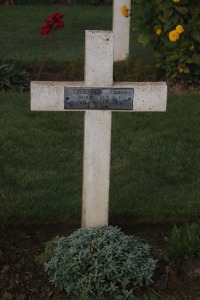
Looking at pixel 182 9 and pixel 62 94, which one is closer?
pixel 62 94

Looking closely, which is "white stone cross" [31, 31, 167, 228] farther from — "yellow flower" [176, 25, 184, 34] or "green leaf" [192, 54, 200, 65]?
"green leaf" [192, 54, 200, 65]

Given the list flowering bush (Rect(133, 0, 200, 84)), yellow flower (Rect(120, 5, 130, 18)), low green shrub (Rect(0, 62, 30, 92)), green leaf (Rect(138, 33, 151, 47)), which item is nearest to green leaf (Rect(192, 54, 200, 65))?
flowering bush (Rect(133, 0, 200, 84))

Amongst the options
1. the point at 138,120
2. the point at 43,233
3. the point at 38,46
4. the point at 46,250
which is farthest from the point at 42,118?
the point at 38,46

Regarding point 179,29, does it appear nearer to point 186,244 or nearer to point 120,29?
point 120,29

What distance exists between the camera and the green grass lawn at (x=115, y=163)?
5195 millimetres

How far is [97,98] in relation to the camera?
14.3 ft

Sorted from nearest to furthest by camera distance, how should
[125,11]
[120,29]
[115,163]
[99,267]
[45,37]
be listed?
[99,267] < [115,163] < [125,11] < [120,29] < [45,37]

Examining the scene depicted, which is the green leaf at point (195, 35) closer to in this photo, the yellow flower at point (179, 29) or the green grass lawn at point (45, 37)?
the yellow flower at point (179, 29)

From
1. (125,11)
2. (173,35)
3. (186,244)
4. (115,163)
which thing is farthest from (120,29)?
(186,244)

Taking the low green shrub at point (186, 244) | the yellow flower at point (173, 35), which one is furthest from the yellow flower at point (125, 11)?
the low green shrub at point (186, 244)

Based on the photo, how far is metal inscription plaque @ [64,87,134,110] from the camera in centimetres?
435

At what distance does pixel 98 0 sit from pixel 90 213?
12.0 m

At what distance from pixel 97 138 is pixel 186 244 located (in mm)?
763

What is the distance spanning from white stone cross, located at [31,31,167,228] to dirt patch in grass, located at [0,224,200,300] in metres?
0.50
